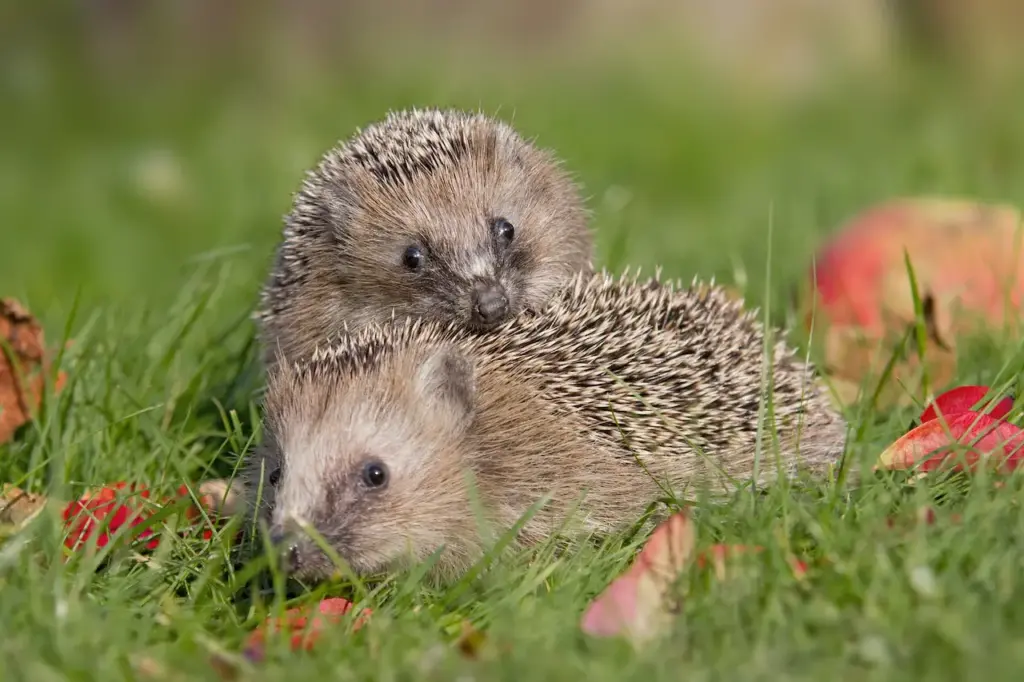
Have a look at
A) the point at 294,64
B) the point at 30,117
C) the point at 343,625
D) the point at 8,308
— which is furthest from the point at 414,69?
the point at 343,625

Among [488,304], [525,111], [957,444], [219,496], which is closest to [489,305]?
[488,304]

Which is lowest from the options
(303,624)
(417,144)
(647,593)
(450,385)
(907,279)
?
(303,624)

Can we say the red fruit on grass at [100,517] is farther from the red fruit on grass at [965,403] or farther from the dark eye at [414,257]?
the red fruit on grass at [965,403]

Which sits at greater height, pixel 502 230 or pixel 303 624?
pixel 502 230

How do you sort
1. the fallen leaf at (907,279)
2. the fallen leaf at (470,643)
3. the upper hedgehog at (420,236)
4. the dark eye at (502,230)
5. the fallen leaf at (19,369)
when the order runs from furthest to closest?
the fallen leaf at (907,279), the fallen leaf at (19,369), the dark eye at (502,230), the upper hedgehog at (420,236), the fallen leaf at (470,643)

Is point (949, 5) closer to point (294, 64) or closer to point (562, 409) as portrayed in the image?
Result: point (294, 64)

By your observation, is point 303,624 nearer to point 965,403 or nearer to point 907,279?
point 965,403

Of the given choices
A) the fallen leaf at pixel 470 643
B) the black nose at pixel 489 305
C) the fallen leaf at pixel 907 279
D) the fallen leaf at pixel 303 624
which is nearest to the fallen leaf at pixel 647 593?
the fallen leaf at pixel 470 643
